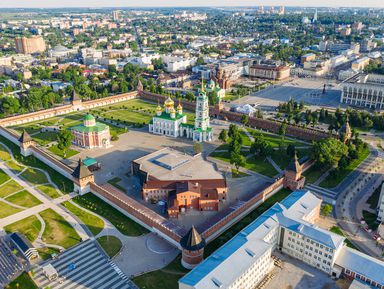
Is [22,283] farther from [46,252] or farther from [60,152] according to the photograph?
[60,152]

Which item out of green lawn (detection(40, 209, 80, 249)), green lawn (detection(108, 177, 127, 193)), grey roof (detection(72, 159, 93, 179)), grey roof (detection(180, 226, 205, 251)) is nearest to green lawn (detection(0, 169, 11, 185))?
grey roof (detection(72, 159, 93, 179))

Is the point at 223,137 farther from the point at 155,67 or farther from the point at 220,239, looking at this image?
the point at 155,67

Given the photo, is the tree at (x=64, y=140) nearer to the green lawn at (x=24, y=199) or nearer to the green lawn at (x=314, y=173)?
the green lawn at (x=24, y=199)

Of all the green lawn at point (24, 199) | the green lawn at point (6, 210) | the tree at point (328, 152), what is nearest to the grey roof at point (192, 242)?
the green lawn at point (24, 199)

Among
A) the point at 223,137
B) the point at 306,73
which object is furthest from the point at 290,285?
the point at 306,73

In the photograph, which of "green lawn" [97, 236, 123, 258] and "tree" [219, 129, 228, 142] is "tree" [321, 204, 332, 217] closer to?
"green lawn" [97, 236, 123, 258]

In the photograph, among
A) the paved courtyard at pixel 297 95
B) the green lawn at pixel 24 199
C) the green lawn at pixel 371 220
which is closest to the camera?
the green lawn at pixel 371 220
